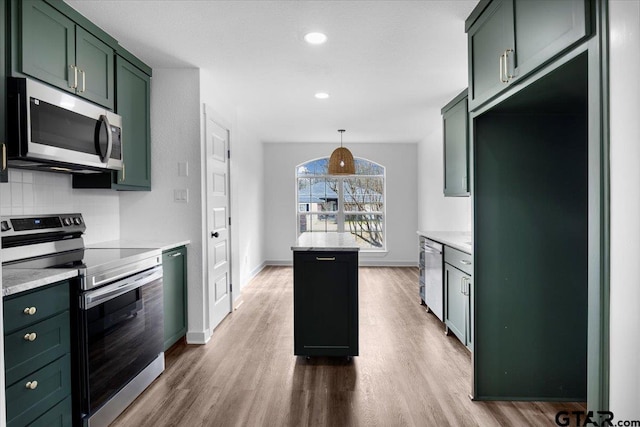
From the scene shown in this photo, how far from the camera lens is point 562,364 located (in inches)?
98.0

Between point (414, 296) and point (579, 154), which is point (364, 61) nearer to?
point (579, 154)

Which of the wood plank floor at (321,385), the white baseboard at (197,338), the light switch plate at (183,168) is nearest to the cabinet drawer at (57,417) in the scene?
the wood plank floor at (321,385)

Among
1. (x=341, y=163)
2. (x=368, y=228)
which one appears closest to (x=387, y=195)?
(x=368, y=228)

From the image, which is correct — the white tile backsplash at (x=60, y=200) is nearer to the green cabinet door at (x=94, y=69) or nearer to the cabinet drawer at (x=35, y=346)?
the green cabinet door at (x=94, y=69)

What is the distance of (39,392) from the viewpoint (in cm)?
180

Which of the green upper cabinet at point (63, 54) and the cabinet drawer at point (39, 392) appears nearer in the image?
the cabinet drawer at point (39, 392)

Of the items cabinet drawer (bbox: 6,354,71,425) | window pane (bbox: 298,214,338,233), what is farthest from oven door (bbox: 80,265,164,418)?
window pane (bbox: 298,214,338,233)

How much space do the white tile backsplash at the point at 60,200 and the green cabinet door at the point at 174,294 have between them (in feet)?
1.96

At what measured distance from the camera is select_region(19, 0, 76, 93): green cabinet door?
83.2 inches

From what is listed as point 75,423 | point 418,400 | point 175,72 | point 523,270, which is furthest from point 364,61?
point 75,423

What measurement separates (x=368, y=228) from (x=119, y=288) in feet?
19.9

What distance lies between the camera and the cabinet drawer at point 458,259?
10.4ft

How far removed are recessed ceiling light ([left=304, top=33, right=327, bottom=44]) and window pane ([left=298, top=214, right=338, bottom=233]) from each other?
5.23 metres

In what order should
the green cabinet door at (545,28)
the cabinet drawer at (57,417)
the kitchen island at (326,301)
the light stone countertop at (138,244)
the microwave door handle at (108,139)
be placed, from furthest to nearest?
1. the kitchen island at (326,301)
2. the light stone countertop at (138,244)
3. the microwave door handle at (108,139)
4. the cabinet drawer at (57,417)
5. the green cabinet door at (545,28)
